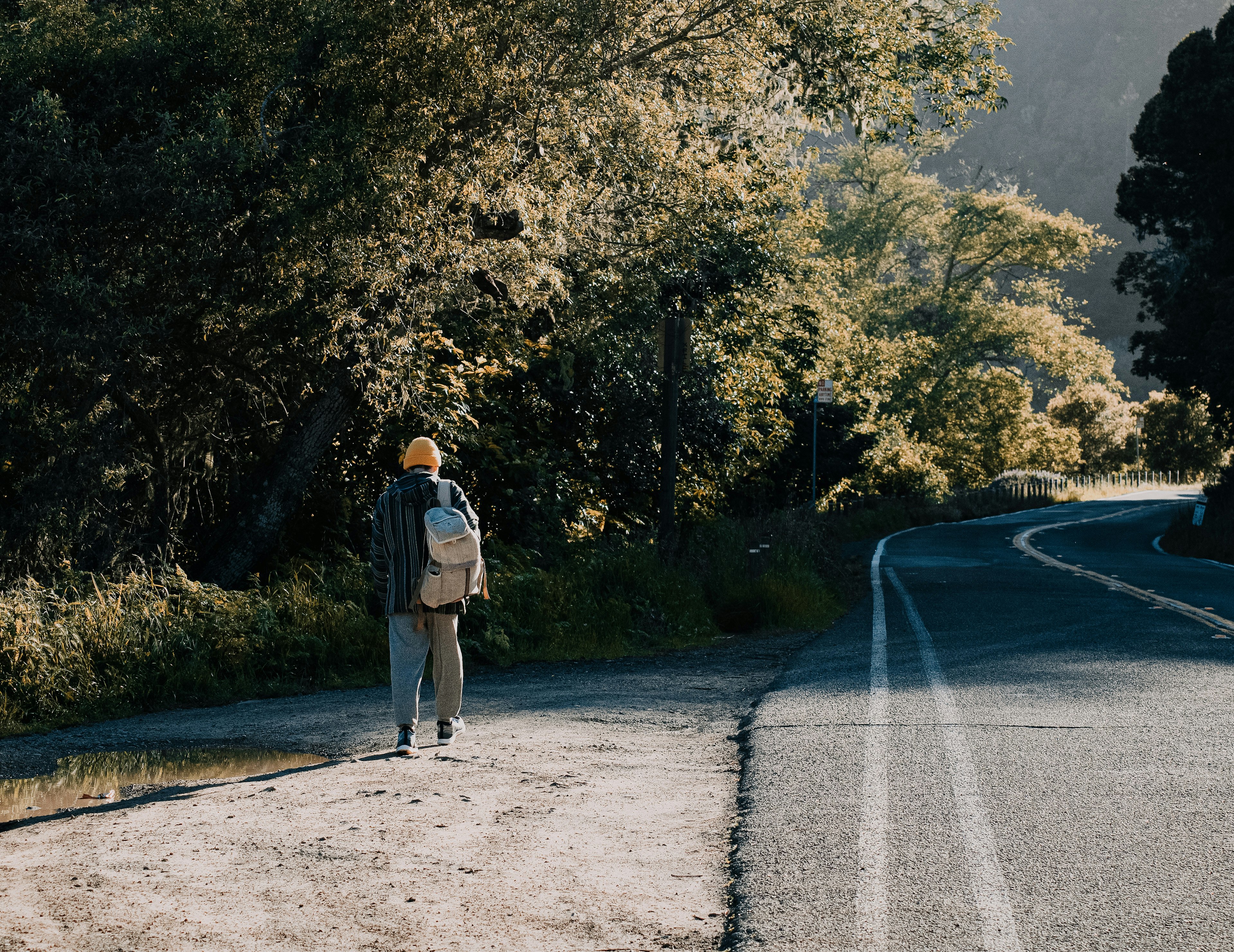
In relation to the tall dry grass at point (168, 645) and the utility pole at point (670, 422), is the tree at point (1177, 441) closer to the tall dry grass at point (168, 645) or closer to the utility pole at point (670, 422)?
the utility pole at point (670, 422)

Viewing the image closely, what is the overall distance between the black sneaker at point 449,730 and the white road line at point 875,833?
2403 mm

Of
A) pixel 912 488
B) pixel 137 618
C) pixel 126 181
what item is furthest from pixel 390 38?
pixel 912 488

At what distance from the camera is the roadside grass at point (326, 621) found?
29.1 feet

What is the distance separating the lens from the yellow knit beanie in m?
7.30

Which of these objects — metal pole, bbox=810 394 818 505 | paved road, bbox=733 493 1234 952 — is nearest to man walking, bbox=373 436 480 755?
paved road, bbox=733 493 1234 952

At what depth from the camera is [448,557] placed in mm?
7062

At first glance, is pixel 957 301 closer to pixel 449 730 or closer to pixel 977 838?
pixel 449 730

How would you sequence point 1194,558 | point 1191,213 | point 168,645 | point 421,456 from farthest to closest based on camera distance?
point 1191,213 → point 1194,558 → point 168,645 → point 421,456

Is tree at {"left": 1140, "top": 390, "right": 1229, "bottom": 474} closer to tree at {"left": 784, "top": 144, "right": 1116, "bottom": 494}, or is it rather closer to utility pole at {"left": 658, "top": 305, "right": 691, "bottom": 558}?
tree at {"left": 784, "top": 144, "right": 1116, "bottom": 494}

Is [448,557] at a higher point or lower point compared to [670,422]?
lower

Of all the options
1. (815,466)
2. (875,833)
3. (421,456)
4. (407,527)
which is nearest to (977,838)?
(875,833)

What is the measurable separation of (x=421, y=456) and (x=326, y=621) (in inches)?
150

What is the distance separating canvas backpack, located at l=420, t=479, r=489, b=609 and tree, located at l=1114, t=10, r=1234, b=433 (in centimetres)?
2800

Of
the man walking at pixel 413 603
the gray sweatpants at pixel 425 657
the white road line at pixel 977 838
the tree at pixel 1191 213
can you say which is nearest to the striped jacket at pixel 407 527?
the man walking at pixel 413 603
